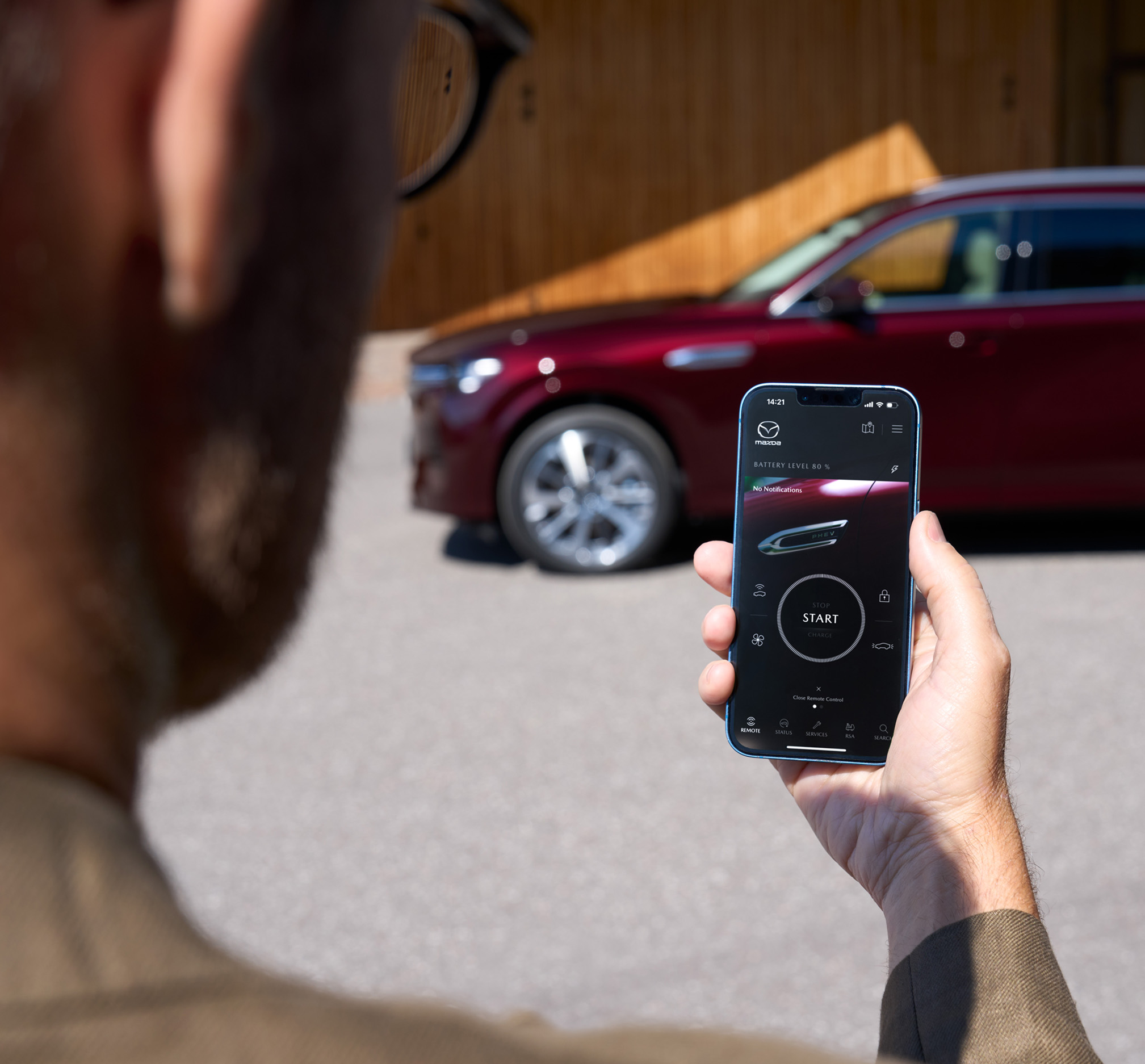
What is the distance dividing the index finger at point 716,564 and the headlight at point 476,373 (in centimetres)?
455

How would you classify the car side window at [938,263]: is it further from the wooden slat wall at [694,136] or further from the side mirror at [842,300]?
the wooden slat wall at [694,136]

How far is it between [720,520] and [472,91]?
206 inches

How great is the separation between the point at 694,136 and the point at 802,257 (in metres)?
9.02

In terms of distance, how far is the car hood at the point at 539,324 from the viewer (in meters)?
6.48

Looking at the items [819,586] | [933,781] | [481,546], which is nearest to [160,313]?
[933,781]

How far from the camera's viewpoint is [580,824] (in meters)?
3.78

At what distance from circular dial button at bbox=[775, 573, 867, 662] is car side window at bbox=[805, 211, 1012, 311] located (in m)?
4.54

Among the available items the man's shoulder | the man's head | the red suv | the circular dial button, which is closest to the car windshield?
the red suv

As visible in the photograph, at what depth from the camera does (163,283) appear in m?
0.63

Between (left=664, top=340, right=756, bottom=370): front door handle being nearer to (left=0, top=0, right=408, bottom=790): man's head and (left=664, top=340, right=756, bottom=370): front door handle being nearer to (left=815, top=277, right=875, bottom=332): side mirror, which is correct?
(left=815, top=277, right=875, bottom=332): side mirror

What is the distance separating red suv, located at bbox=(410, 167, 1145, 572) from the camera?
19.6ft

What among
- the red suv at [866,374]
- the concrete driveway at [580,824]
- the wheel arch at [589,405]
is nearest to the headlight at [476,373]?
the red suv at [866,374]

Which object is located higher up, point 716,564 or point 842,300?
point 842,300

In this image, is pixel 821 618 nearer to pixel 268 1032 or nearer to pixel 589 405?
pixel 268 1032
